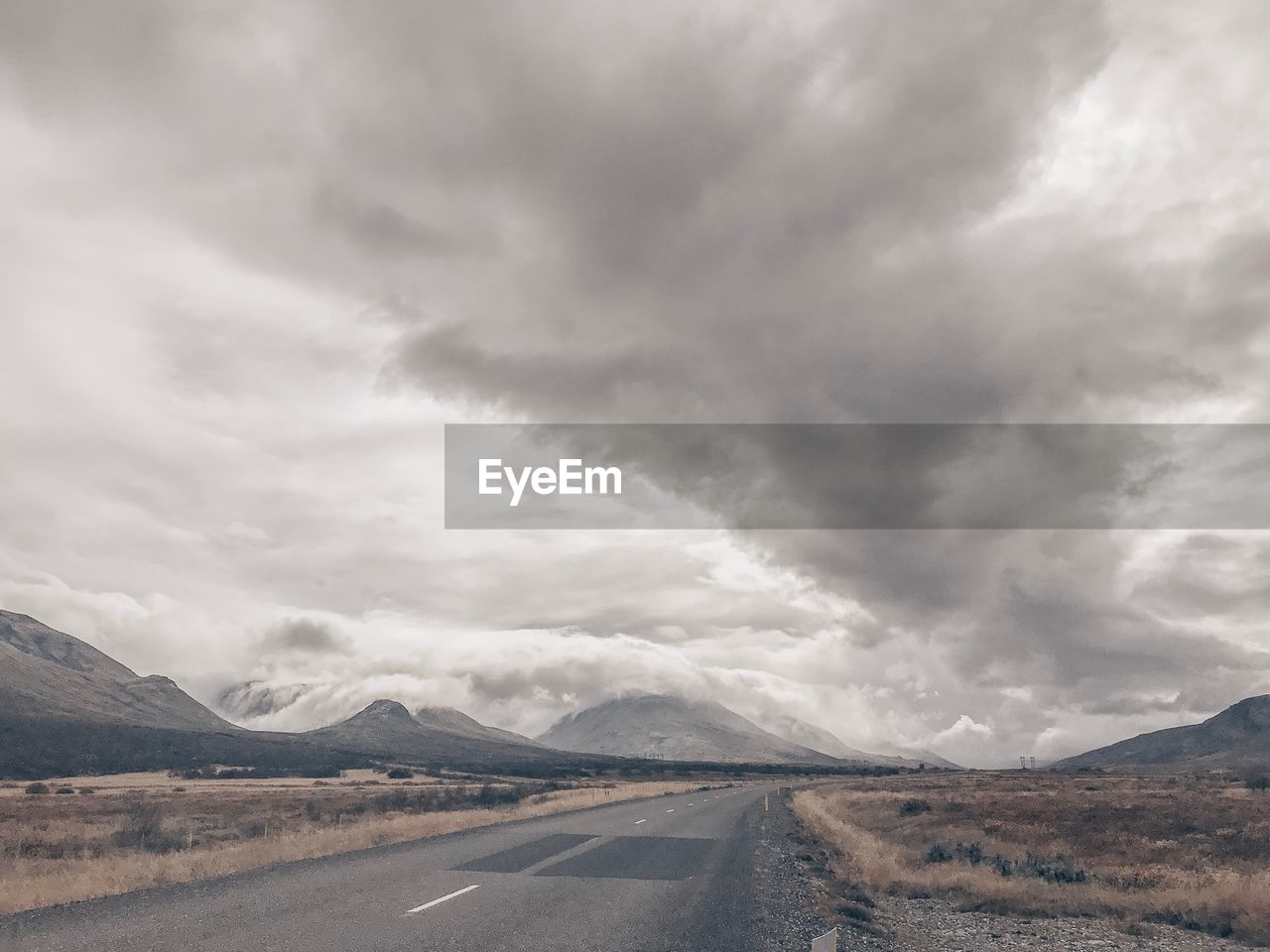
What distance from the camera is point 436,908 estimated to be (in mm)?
13008

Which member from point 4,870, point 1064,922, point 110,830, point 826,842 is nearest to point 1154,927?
point 1064,922

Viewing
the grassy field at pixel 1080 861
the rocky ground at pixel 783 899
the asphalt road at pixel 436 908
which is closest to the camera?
the asphalt road at pixel 436 908

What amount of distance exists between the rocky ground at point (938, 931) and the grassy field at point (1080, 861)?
525 millimetres

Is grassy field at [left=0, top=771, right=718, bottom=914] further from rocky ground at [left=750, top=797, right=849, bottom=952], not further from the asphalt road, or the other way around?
rocky ground at [left=750, top=797, right=849, bottom=952]

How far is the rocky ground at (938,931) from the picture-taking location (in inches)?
508

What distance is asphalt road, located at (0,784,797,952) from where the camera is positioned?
10711 millimetres

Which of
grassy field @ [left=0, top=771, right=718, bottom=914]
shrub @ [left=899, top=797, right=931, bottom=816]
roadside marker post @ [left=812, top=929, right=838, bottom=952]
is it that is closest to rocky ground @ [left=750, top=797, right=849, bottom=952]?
roadside marker post @ [left=812, top=929, right=838, bottom=952]

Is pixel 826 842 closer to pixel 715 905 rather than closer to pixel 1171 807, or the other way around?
pixel 715 905

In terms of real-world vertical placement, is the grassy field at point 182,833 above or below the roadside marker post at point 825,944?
below

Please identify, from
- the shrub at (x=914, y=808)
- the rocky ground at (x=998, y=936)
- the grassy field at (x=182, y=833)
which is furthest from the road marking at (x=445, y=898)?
the shrub at (x=914, y=808)

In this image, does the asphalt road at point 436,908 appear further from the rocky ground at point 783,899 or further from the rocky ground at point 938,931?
the rocky ground at point 938,931

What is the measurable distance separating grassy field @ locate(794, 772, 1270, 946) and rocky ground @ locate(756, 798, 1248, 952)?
0.53 metres

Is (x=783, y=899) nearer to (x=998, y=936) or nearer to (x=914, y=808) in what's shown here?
(x=998, y=936)

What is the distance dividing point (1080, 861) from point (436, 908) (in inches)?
758
